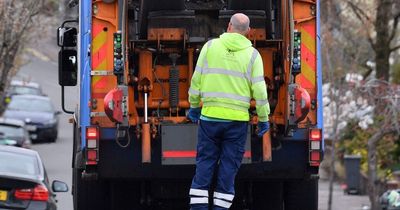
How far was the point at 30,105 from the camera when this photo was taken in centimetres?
3984

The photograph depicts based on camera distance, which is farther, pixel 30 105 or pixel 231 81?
pixel 30 105

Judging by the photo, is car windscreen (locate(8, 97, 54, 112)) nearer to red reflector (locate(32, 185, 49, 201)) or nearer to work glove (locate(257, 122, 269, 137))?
red reflector (locate(32, 185, 49, 201))

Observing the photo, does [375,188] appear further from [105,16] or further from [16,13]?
[105,16]

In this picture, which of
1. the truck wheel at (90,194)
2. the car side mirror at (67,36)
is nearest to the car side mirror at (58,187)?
the truck wheel at (90,194)

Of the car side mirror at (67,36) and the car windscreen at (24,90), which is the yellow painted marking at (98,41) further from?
the car windscreen at (24,90)

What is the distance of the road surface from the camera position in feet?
76.4

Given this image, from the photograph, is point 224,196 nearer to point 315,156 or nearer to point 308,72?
point 315,156

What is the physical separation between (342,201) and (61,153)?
42.7ft

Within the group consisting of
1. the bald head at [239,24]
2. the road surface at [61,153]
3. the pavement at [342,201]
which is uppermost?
the bald head at [239,24]

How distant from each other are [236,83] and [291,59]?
3.56ft

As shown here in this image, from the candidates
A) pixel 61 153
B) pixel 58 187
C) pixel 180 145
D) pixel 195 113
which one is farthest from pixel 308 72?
pixel 61 153

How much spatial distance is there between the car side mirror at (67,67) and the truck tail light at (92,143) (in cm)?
147

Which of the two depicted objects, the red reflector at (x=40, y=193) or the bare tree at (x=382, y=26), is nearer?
the red reflector at (x=40, y=193)

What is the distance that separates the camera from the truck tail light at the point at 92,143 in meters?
9.64
